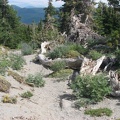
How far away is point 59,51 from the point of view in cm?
2025

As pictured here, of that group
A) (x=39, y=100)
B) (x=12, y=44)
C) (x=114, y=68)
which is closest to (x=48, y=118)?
(x=39, y=100)

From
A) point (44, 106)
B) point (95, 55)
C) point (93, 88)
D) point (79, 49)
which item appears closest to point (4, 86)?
point (44, 106)

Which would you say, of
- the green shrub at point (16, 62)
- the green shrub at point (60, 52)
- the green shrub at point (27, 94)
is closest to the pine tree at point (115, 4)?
the green shrub at point (60, 52)

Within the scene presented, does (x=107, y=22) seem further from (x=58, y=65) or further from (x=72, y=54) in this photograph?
(x=58, y=65)

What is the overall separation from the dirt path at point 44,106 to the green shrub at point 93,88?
0.33 m

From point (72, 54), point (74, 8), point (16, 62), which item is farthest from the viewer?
point (74, 8)

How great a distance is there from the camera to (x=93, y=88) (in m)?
12.9

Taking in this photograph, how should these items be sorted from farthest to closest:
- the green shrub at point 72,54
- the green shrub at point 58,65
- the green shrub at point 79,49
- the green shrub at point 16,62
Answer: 1. the green shrub at point 79,49
2. the green shrub at point 72,54
3. the green shrub at point 16,62
4. the green shrub at point 58,65

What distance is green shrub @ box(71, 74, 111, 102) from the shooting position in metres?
12.9

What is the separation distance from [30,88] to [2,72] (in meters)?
1.68

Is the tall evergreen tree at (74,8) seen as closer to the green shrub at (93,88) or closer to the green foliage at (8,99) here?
the green shrub at (93,88)

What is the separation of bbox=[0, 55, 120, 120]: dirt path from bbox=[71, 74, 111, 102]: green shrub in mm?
329

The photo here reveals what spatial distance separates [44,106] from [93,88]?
1.87 meters

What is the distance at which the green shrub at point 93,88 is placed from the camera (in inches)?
508
